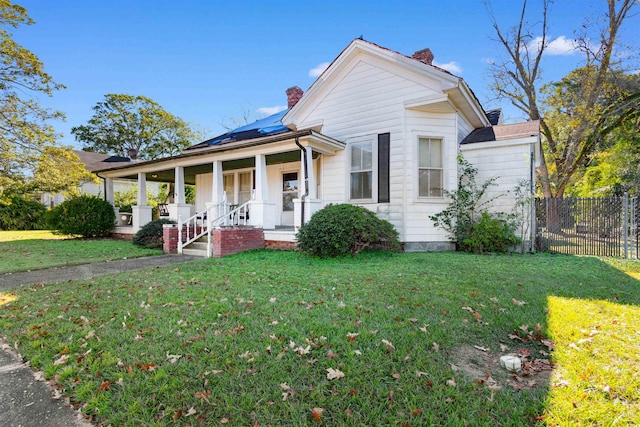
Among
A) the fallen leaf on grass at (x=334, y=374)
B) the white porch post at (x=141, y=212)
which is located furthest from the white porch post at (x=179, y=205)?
the fallen leaf on grass at (x=334, y=374)

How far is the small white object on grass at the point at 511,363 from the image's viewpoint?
8.60 ft

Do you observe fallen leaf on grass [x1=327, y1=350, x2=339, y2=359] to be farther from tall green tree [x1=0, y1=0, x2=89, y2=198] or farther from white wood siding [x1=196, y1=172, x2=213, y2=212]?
tall green tree [x1=0, y1=0, x2=89, y2=198]

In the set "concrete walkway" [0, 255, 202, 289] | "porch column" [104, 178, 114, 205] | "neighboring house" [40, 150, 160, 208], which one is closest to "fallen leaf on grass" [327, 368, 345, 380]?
"concrete walkway" [0, 255, 202, 289]

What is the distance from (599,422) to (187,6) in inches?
575

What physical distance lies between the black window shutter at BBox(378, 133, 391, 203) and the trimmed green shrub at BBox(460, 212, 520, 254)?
2540 millimetres

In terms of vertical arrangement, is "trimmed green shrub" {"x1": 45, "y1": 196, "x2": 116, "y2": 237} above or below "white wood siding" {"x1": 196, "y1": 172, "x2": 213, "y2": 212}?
below

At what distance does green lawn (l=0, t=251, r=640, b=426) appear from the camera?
2109 mm

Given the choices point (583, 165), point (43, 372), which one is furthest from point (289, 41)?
point (583, 165)

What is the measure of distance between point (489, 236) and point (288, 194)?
692cm

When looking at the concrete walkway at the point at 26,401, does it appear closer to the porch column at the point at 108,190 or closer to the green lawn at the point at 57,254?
the green lawn at the point at 57,254

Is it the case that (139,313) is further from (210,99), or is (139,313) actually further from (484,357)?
(210,99)

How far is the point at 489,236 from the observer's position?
8695mm

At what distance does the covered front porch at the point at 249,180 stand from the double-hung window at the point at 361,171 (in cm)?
56

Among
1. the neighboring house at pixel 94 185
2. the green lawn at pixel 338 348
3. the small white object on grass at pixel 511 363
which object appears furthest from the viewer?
the neighboring house at pixel 94 185
